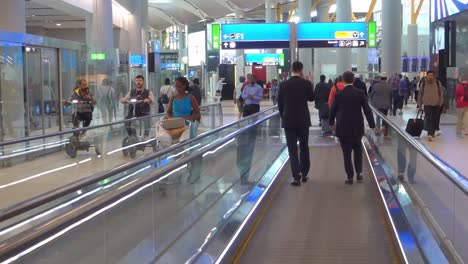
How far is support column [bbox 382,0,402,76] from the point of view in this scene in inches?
1006

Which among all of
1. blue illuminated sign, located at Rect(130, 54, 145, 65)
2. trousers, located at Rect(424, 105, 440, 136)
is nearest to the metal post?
blue illuminated sign, located at Rect(130, 54, 145, 65)

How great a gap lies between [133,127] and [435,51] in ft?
56.2

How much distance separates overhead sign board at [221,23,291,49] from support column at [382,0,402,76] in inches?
232

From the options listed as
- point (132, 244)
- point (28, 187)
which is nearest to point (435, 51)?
point (28, 187)

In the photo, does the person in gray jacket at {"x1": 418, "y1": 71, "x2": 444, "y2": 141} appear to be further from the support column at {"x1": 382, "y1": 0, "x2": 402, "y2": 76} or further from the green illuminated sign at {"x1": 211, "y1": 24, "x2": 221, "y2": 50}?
the support column at {"x1": 382, "y1": 0, "x2": 402, "y2": 76}

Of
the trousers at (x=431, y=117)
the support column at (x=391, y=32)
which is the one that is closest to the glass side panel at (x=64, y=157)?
the trousers at (x=431, y=117)

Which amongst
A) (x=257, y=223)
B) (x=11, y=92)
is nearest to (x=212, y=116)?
(x=11, y=92)

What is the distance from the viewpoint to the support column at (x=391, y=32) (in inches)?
1006

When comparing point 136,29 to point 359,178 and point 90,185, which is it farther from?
point 90,185

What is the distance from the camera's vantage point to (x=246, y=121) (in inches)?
429

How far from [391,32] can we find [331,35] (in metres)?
3.84

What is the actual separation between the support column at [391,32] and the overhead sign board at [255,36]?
5884 millimetres

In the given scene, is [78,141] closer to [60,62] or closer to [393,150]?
[393,150]

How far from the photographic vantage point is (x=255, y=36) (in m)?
22.0
